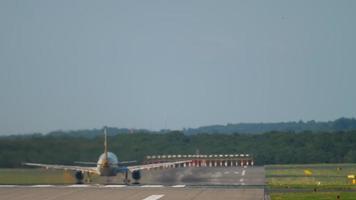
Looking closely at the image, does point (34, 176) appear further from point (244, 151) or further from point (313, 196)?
point (244, 151)

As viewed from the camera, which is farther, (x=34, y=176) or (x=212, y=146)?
(x=212, y=146)

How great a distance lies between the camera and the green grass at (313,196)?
4914cm

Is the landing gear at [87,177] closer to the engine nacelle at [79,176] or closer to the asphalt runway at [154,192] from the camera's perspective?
the engine nacelle at [79,176]

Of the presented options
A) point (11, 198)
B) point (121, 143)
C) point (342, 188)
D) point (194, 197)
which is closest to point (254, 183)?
point (342, 188)

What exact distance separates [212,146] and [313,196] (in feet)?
202

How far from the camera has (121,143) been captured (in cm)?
9706

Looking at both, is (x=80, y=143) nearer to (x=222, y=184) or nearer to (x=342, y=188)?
(x=222, y=184)

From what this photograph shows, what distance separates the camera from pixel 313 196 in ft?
166

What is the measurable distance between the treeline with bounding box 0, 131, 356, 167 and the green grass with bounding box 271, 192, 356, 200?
34.2 m

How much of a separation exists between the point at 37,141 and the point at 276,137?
1660 inches

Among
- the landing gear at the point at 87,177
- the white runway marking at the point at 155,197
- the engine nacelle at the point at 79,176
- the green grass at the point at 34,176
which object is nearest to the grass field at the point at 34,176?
the green grass at the point at 34,176

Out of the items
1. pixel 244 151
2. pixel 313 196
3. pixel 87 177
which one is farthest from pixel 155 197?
pixel 244 151

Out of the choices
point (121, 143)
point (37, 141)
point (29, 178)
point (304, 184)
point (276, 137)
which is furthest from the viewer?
point (276, 137)

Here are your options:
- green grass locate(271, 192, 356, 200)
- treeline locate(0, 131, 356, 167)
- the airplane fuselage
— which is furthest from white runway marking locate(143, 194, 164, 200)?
treeline locate(0, 131, 356, 167)
